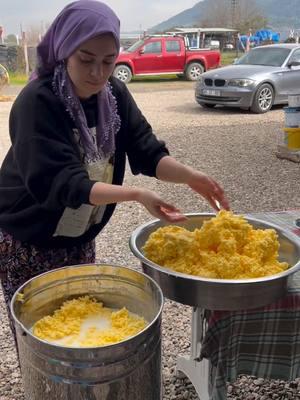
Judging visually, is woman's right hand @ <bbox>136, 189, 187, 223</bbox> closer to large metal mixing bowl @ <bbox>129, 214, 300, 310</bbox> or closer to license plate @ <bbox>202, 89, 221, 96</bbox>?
large metal mixing bowl @ <bbox>129, 214, 300, 310</bbox>

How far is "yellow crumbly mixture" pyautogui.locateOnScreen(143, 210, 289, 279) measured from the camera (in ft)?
5.16

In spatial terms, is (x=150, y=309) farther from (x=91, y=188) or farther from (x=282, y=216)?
(x=282, y=216)

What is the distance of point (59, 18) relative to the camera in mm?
1714

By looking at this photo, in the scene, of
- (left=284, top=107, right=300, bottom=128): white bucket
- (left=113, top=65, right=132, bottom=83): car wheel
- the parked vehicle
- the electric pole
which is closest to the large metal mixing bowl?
(left=284, top=107, right=300, bottom=128): white bucket

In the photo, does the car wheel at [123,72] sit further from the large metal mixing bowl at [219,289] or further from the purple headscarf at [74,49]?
the large metal mixing bowl at [219,289]

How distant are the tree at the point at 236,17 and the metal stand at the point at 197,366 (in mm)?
50561

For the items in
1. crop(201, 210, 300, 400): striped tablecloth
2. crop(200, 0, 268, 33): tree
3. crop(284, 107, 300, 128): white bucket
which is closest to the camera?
crop(201, 210, 300, 400): striped tablecloth

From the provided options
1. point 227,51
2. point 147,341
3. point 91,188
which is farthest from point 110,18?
point 227,51

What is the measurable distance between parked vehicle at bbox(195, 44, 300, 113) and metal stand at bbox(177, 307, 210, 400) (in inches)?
330

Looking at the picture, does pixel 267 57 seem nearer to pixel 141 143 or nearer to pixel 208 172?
pixel 208 172

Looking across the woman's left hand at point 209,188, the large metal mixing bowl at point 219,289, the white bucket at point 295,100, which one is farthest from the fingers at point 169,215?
the white bucket at point 295,100

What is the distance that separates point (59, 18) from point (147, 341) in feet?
3.77

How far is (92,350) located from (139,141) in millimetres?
1090

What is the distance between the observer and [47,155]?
5.36 ft
